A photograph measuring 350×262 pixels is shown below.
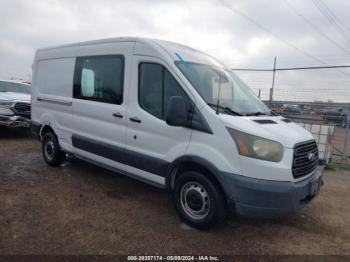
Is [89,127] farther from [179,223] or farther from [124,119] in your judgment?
[179,223]

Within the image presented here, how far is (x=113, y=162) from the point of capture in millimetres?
4820

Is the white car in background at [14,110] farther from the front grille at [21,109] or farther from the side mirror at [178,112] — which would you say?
the side mirror at [178,112]

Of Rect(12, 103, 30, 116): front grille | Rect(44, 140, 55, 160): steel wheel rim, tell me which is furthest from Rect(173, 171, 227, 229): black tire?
Rect(12, 103, 30, 116): front grille

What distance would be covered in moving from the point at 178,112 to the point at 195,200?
1.11 metres

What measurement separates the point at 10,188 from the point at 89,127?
1.54 meters

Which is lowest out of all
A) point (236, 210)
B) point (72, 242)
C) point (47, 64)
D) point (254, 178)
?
point (72, 242)

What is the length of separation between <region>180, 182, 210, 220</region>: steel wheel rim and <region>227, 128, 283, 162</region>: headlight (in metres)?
0.73

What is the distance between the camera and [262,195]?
334 centimetres

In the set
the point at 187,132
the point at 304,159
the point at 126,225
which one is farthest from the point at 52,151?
the point at 304,159

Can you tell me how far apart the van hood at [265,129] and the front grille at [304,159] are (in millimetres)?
84

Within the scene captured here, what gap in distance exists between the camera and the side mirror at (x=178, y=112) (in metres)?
3.56

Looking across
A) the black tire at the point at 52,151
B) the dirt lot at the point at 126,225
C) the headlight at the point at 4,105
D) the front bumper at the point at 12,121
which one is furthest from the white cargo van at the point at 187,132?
the headlight at the point at 4,105

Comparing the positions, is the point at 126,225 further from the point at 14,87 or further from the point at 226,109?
the point at 14,87

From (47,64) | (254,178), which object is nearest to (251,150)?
(254,178)
